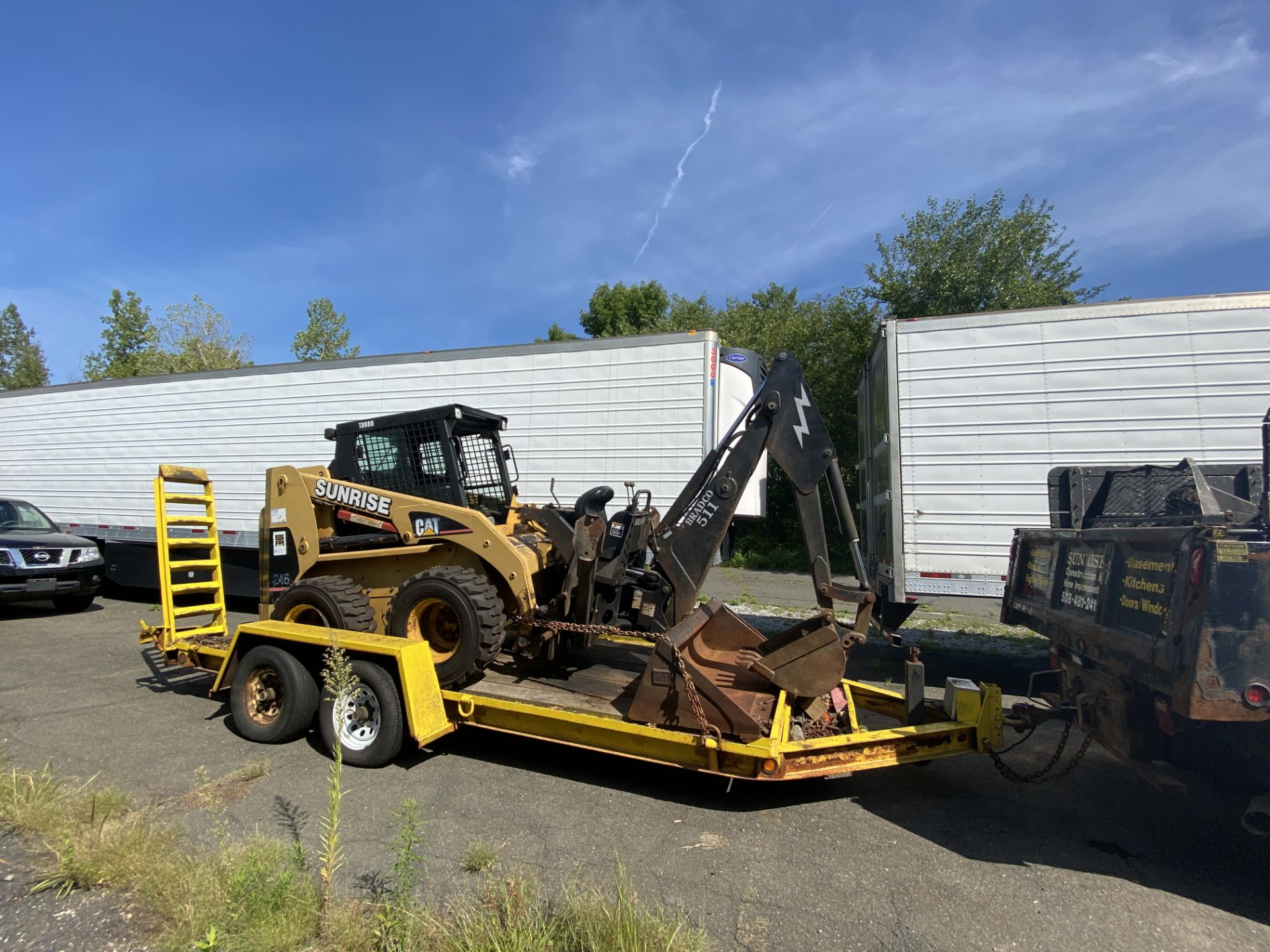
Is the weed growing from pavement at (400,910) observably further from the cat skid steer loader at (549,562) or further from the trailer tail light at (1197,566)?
the trailer tail light at (1197,566)

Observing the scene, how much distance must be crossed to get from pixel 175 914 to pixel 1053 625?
5440mm

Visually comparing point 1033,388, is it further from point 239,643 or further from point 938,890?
point 239,643

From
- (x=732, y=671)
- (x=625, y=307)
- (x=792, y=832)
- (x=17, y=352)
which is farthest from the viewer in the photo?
(x=17, y=352)

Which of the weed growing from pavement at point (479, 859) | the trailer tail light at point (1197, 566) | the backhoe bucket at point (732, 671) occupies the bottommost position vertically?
the weed growing from pavement at point (479, 859)

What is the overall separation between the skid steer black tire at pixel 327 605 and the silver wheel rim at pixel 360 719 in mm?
786

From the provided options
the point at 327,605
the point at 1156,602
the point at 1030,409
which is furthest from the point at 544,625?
the point at 1030,409

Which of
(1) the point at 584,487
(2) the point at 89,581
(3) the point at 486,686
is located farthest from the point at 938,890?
(2) the point at 89,581

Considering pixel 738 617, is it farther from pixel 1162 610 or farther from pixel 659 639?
pixel 1162 610

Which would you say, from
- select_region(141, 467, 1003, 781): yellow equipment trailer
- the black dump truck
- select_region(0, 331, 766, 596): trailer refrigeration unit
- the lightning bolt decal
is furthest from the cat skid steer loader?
select_region(0, 331, 766, 596): trailer refrigeration unit

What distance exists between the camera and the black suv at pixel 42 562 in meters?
9.51

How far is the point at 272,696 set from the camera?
17.9 feet

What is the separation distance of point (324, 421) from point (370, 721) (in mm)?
6790

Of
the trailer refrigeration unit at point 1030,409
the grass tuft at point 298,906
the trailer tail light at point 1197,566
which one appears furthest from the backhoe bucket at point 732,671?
the trailer refrigeration unit at point 1030,409

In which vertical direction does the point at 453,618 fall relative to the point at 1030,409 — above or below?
below
